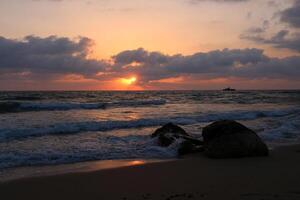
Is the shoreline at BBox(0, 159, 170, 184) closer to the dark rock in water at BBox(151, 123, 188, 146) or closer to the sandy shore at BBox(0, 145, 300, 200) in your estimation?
the sandy shore at BBox(0, 145, 300, 200)

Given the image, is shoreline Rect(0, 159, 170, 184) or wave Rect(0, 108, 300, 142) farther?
wave Rect(0, 108, 300, 142)

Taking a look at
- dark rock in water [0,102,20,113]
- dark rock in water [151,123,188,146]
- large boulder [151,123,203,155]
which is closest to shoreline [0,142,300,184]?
large boulder [151,123,203,155]

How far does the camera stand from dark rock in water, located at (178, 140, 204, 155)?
1076 centimetres

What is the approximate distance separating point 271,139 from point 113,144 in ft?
20.3

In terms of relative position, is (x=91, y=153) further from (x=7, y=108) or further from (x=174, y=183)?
(x=7, y=108)

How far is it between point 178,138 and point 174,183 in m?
4.68

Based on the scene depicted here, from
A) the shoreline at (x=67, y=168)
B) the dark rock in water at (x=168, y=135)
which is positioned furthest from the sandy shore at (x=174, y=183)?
the dark rock in water at (x=168, y=135)

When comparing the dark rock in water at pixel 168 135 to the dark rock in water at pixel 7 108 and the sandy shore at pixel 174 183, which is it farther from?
the dark rock in water at pixel 7 108

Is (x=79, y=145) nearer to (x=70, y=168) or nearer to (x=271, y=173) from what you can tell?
(x=70, y=168)

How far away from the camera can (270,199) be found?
19.4 feet

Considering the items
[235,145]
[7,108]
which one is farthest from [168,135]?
[7,108]

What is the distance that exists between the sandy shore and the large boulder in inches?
61.9

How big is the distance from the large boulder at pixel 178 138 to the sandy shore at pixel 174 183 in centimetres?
157

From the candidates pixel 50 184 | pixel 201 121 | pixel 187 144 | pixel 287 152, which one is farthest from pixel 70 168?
pixel 201 121
